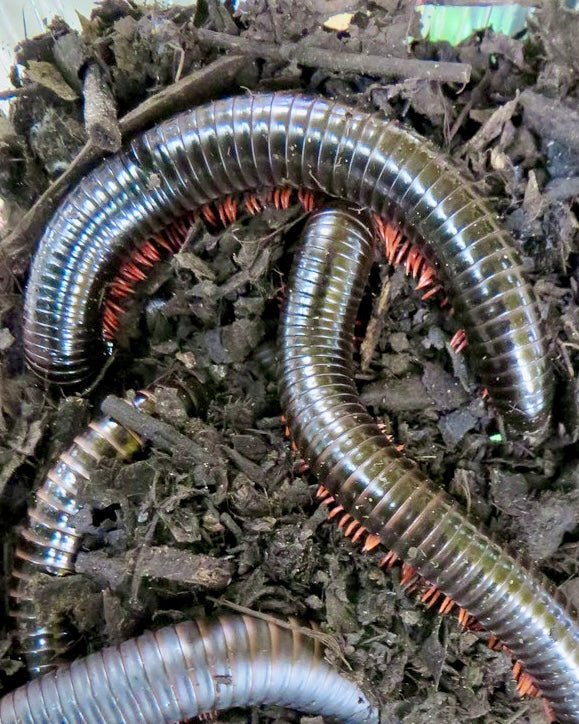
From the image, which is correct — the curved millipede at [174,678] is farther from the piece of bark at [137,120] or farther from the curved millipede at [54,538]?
the piece of bark at [137,120]

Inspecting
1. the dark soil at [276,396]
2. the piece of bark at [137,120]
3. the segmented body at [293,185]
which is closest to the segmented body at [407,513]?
the dark soil at [276,396]

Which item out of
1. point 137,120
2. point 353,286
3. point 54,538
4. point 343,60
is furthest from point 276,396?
point 343,60

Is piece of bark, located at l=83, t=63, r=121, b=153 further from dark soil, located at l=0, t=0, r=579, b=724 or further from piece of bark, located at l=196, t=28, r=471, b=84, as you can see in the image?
piece of bark, located at l=196, t=28, r=471, b=84

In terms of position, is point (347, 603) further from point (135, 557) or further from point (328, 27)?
point (328, 27)

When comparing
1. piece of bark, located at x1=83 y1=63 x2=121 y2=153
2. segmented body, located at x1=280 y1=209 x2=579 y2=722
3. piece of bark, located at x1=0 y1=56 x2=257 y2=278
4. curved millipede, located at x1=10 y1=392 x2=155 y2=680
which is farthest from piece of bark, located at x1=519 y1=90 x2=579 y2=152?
curved millipede, located at x1=10 y1=392 x2=155 y2=680

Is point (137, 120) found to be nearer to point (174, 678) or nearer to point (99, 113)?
point (99, 113)

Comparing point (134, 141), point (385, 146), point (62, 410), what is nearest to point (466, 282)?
point (385, 146)

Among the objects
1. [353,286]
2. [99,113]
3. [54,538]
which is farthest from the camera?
[353,286]
